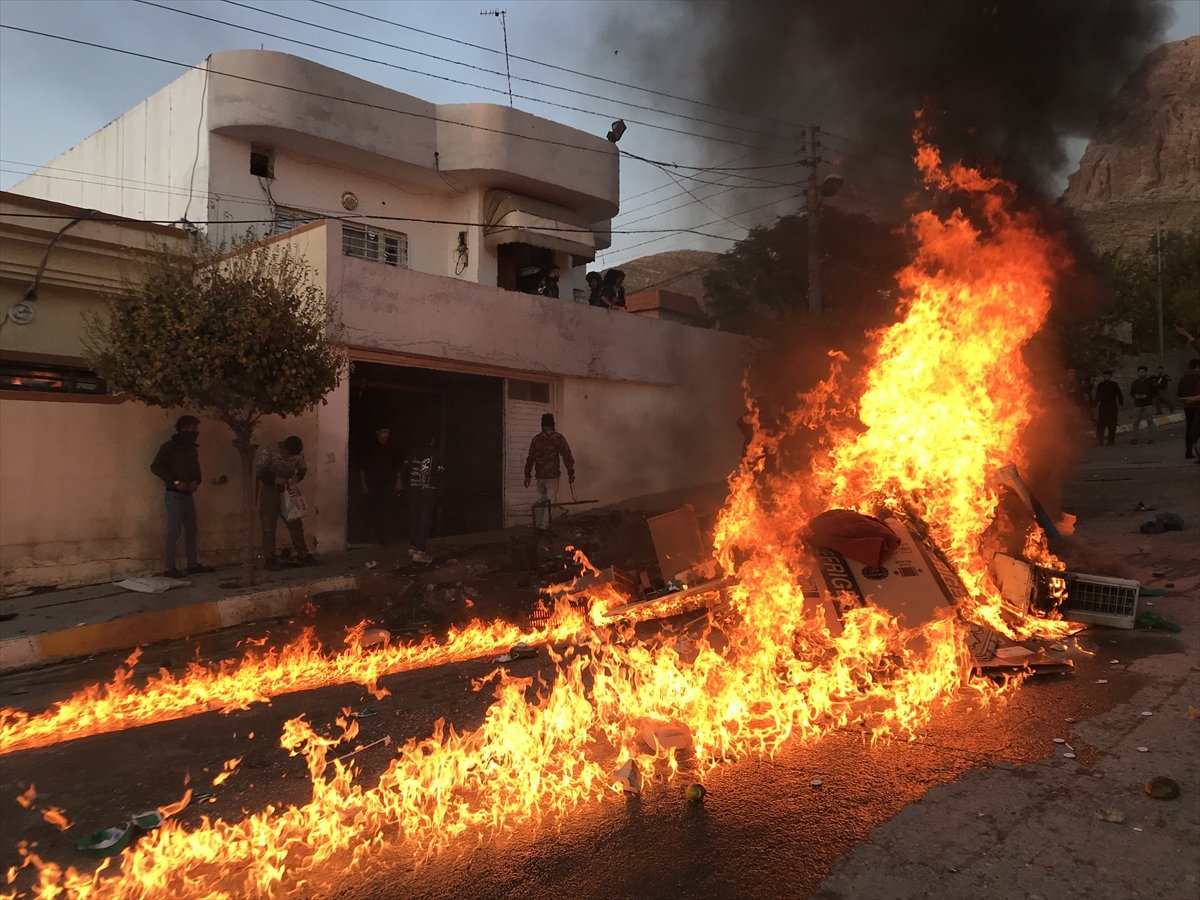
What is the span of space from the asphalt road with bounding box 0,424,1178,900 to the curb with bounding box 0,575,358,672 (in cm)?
153

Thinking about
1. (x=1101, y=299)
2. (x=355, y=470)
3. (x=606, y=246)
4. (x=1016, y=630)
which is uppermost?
(x=606, y=246)

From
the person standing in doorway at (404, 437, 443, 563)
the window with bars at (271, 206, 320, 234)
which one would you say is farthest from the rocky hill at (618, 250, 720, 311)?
the person standing in doorway at (404, 437, 443, 563)

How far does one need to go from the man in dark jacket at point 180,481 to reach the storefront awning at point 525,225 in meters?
9.03

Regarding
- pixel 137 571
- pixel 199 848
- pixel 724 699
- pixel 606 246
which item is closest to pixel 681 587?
pixel 724 699

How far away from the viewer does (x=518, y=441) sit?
43.9 ft

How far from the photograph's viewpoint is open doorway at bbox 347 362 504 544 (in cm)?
1289

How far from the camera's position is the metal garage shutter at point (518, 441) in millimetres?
13164

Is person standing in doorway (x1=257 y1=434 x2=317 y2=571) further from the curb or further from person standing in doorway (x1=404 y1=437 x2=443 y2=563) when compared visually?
person standing in doorway (x1=404 y1=437 x2=443 y2=563)

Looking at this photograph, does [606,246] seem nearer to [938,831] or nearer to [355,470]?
[355,470]

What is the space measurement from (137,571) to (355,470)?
4.12m

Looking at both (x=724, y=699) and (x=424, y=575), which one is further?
(x=424, y=575)

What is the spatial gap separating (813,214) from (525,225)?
6586mm

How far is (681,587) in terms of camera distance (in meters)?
7.40

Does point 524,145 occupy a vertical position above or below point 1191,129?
above
